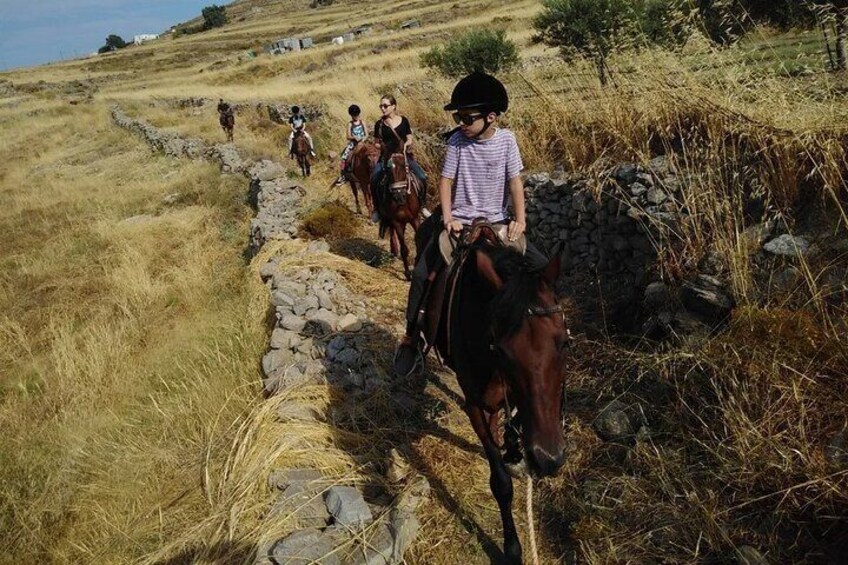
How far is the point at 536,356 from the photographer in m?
2.37

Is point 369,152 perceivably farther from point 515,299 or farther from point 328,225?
point 515,299

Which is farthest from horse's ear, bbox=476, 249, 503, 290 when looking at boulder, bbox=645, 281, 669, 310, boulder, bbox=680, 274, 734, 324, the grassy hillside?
boulder, bbox=645, 281, 669, 310

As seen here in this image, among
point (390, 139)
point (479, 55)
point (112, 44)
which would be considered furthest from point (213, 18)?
point (390, 139)

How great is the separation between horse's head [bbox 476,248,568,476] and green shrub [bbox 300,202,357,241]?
7.64 m

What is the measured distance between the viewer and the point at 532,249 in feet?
13.6

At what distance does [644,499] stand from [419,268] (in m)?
2.23

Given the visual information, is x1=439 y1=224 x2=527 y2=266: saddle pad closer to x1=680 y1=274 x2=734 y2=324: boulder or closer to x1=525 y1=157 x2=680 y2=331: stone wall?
x1=525 y1=157 x2=680 y2=331: stone wall

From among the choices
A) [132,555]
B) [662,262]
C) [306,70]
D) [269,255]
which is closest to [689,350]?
[662,262]

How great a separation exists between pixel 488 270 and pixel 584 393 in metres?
2.39

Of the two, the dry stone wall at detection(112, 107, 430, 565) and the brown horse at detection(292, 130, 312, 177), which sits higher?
the brown horse at detection(292, 130, 312, 177)

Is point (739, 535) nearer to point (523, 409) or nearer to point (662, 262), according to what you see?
point (523, 409)

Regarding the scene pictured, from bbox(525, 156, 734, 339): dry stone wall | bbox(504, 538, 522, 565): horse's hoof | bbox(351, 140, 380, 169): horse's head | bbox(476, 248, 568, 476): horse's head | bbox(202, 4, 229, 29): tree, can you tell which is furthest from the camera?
bbox(202, 4, 229, 29): tree

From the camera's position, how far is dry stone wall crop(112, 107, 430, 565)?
3193 millimetres

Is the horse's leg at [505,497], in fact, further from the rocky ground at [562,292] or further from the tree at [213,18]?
the tree at [213,18]
